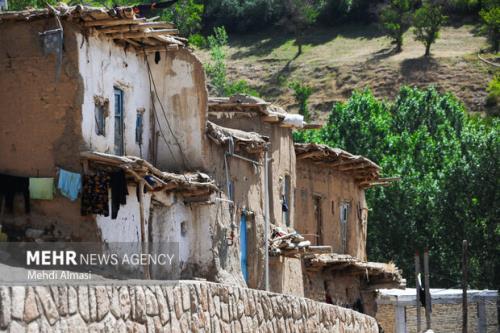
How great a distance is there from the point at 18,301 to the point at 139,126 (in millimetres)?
19599

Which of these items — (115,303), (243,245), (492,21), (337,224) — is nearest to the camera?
(115,303)

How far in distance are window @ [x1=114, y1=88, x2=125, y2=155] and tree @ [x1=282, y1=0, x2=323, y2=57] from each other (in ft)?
217

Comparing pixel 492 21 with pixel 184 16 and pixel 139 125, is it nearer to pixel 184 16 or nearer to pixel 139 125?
pixel 184 16

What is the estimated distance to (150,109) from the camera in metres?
31.9

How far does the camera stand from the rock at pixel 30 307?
11.9 metres

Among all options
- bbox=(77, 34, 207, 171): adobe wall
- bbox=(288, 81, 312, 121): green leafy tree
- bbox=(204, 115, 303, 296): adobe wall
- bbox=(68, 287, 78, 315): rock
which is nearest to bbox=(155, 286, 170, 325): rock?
bbox=(68, 287, 78, 315): rock

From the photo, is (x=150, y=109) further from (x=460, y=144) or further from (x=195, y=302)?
(x=460, y=144)

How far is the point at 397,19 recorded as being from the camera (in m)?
93.8

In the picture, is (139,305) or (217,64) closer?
(139,305)

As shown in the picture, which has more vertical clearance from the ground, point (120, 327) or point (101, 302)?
point (101, 302)

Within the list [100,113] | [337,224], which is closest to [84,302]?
[100,113]

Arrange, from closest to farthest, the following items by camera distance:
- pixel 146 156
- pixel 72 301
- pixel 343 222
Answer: pixel 72 301 → pixel 146 156 → pixel 343 222

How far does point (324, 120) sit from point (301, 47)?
14.9 meters

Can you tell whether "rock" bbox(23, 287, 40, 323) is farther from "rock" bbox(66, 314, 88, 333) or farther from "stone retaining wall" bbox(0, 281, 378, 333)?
"rock" bbox(66, 314, 88, 333)
